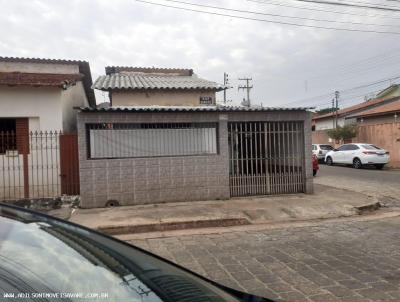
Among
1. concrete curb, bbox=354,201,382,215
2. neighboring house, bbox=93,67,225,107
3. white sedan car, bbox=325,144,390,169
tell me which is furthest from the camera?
white sedan car, bbox=325,144,390,169

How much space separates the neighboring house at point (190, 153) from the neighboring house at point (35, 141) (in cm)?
125

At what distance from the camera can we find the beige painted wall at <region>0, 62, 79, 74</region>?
1619 cm

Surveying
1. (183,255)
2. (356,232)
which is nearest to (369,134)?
(356,232)

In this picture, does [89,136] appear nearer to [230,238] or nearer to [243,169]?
[243,169]

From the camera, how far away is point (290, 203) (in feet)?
34.8

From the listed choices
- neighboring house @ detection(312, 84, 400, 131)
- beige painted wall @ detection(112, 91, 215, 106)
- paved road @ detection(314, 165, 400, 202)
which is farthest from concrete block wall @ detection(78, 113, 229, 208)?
neighboring house @ detection(312, 84, 400, 131)

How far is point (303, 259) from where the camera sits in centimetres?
600

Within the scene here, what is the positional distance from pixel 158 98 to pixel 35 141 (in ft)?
20.9

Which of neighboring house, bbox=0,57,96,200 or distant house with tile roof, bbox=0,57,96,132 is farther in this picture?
distant house with tile roof, bbox=0,57,96,132

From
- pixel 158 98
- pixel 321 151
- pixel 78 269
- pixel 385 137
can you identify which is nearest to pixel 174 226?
pixel 78 269

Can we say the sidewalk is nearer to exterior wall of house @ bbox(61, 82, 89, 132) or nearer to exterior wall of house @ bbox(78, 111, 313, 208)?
exterior wall of house @ bbox(78, 111, 313, 208)

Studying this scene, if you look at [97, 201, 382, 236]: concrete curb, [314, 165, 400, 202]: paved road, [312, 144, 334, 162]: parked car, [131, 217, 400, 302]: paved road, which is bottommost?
[131, 217, 400, 302]: paved road

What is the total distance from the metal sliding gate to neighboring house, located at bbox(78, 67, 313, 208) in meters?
0.03

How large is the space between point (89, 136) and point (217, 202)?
3.72 metres
